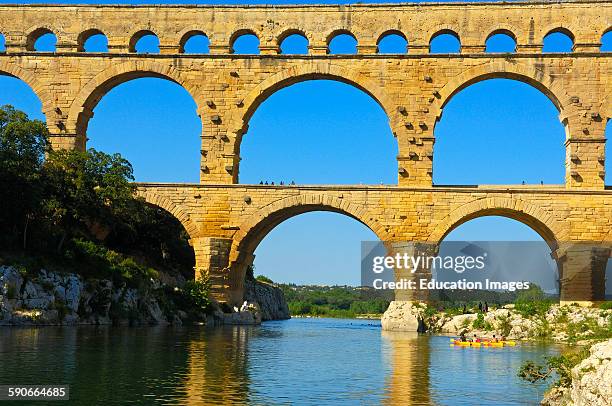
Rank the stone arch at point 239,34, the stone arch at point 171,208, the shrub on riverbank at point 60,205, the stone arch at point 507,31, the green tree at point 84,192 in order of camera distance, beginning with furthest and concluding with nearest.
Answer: the stone arch at point 239,34
the stone arch at point 507,31
the stone arch at point 171,208
the green tree at point 84,192
the shrub on riverbank at point 60,205

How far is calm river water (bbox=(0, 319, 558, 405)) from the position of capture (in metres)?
13.2

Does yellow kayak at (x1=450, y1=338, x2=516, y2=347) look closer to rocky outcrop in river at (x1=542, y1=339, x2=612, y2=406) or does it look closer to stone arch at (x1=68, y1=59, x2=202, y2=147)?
rocky outcrop in river at (x1=542, y1=339, x2=612, y2=406)

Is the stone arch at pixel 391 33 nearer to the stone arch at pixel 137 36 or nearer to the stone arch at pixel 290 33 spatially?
the stone arch at pixel 290 33

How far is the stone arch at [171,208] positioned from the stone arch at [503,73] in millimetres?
11259

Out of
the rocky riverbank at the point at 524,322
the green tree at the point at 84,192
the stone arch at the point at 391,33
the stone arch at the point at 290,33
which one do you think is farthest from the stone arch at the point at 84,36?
the rocky riverbank at the point at 524,322

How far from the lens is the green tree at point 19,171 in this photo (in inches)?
1201

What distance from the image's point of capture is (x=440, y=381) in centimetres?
1577

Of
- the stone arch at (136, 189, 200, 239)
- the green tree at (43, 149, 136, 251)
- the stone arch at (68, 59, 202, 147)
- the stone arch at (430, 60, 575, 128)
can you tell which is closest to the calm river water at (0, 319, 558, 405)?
the green tree at (43, 149, 136, 251)

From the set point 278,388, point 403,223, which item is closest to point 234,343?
point 278,388

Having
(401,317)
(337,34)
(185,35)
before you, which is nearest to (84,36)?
(185,35)

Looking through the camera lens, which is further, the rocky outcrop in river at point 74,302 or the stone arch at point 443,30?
the stone arch at point 443,30

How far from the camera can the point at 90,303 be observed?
30.5 m

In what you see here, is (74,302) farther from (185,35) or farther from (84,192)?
(185,35)

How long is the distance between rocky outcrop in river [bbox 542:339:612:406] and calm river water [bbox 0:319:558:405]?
2.34m
